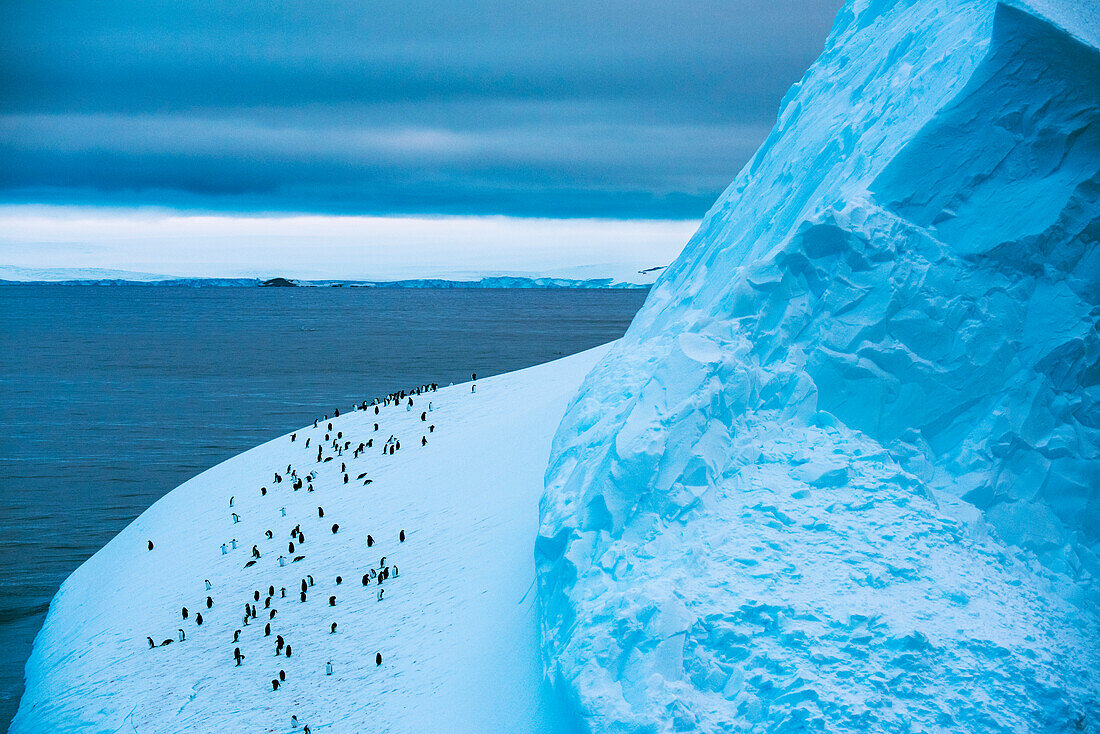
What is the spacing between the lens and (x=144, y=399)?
39.7 metres

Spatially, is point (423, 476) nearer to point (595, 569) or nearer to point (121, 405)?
point (595, 569)

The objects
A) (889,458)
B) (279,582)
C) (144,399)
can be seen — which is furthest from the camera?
(144,399)

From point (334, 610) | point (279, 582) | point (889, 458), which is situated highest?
point (889, 458)

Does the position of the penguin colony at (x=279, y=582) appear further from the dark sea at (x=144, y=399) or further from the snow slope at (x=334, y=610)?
the dark sea at (x=144, y=399)

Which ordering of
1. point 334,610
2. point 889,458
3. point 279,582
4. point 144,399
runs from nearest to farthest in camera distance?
1. point 889,458
2. point 334,610
3. point 279,582
4. point 144,399

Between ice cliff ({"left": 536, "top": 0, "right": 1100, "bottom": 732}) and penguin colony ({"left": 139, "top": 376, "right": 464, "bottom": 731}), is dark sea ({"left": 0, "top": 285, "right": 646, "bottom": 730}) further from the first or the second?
ice cliff ({"left": 536, "top": 0, "right": 1100, "bottom": 732})

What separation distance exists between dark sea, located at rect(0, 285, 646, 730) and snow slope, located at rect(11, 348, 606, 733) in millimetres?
1296

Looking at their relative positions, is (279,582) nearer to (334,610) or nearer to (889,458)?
(334,610)

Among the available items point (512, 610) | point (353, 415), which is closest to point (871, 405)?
point (512, 610)

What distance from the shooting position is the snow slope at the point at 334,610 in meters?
9.33

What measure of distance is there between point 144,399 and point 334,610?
106 feet

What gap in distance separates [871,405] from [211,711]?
27.9 feet

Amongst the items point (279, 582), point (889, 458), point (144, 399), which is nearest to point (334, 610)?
point (279, 582)

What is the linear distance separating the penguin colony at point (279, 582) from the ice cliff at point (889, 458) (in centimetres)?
456
